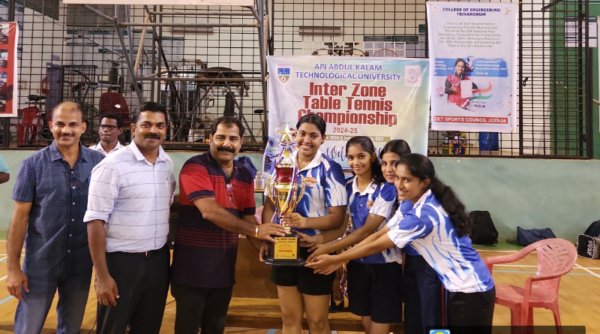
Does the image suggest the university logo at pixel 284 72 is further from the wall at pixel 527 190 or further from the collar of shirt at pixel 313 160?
the collar of shirt at pixel 313 160

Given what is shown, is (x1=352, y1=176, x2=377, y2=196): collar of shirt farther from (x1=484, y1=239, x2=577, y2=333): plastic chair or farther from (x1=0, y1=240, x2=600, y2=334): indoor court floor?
(x1=0, y1=240, x2=600, y2=334): indoor court floor

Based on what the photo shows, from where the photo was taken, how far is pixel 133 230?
2.06m

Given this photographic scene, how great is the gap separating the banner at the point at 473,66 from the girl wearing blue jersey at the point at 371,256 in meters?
3.20

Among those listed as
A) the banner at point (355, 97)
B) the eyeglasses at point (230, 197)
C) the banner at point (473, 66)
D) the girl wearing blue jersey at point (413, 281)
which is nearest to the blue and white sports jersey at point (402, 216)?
the girl wearing blue jersey at point (413, 281)

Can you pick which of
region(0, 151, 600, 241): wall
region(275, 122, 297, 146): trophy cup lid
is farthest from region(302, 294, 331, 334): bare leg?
region(0, 151, 600, 241): wall

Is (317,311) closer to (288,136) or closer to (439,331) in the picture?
(439,331)

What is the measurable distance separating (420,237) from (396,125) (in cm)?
272

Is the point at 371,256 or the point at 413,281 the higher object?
the point at 371,256

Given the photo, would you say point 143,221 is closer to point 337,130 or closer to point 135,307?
point 135,307

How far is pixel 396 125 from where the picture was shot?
179 inches

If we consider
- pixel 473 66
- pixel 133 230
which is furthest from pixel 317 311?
pixel 473 66

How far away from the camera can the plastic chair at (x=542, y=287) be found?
9.05 feet

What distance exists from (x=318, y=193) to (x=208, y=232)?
65 cm

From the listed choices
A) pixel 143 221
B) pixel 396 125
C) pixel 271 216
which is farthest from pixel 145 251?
pixel 396 125
